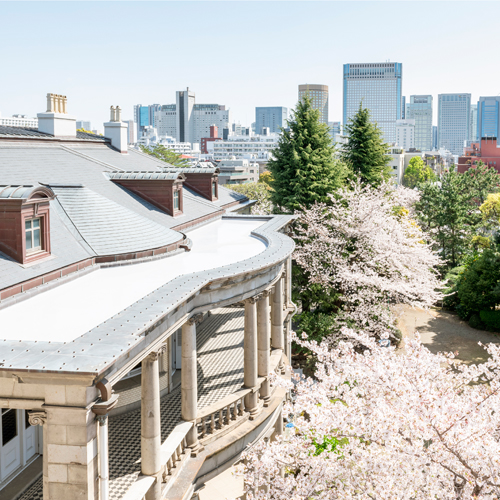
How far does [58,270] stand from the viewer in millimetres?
16766

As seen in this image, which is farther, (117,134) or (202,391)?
(117,134)

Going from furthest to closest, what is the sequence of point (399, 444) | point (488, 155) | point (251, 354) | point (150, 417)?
point (488, 155), point (251, 354), point (150, 417), point (399, 444)

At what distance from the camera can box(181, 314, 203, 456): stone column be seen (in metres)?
16.0

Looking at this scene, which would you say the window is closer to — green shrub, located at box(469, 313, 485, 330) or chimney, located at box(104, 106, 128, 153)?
chimney, located at box(104, 106, 128, 153)

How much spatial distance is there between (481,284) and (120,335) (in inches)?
1560

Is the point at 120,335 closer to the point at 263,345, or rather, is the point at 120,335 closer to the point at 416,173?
the point at 263,345

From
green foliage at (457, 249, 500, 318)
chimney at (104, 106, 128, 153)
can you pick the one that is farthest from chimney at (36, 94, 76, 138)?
green foliage at (457, 249, 500, 318)

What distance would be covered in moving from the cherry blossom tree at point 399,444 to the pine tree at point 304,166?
86.4 ft

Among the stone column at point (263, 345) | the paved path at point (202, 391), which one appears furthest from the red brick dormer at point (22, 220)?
the stone column at point (263, 345)

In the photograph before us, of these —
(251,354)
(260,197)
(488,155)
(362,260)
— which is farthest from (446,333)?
(488,155)

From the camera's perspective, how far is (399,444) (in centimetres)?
A: 1191

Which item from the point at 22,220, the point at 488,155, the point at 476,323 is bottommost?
the point at 476,323

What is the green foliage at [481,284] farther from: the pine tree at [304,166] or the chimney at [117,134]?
the chimney at [117,134]

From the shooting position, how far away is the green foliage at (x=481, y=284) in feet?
141
